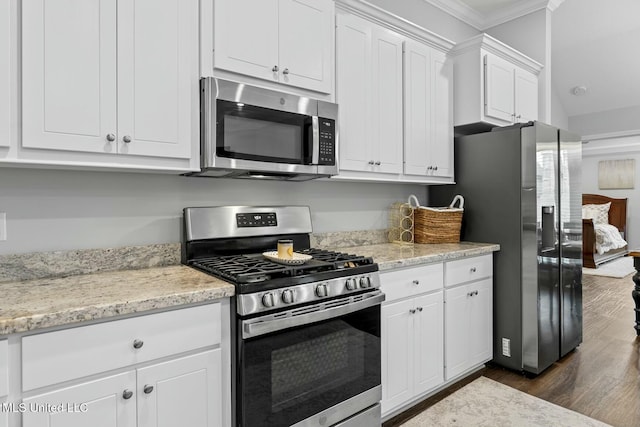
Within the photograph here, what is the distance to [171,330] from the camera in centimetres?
135

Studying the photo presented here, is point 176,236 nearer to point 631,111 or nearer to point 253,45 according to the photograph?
point 253,45

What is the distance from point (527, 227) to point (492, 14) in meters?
2.31

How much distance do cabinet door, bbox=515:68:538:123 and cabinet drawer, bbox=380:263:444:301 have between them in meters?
1.80

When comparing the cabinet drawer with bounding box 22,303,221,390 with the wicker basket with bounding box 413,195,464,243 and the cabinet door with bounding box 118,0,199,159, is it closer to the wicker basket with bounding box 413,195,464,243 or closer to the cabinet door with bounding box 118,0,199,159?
the cabinet door with bounding box 118,0,199,159

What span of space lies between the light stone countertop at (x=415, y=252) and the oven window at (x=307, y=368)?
0.34 metres

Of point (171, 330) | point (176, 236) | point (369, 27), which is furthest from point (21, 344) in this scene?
point (369, 27)

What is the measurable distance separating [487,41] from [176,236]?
2693 millimetres

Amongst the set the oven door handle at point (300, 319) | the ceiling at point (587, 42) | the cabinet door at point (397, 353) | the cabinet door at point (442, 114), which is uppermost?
the ceiling at point (587, 42)

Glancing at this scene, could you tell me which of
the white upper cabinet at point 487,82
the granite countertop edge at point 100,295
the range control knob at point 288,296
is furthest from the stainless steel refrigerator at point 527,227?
the granite countertop edge at point 100,295

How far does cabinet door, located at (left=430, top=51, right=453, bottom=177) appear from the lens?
9.53ft

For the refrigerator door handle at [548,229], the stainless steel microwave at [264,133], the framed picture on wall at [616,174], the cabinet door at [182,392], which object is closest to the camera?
the cabinet door at [182,392]

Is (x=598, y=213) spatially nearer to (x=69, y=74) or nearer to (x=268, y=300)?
(x=268, y=300)

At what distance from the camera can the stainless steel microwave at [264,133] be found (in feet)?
5.80

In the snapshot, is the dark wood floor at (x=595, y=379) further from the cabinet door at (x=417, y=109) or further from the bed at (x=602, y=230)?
the bed at (x=602, y=230)
